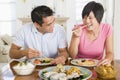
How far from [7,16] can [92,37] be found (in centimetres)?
315

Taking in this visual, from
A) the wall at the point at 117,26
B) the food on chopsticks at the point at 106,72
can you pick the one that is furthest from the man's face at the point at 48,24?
the wall at the point at 117,26

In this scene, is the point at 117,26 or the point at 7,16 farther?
the point at 7,16

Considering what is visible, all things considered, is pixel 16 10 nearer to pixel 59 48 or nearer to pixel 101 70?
pixel 59 48

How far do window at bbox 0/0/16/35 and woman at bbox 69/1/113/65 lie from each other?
10.1 ft

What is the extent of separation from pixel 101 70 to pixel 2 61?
9.35 ft

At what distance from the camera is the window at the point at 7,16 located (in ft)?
15.9

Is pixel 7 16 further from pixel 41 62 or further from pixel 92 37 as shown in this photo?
pixel 41 62

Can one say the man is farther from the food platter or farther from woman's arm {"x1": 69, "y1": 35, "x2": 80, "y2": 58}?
the food platter

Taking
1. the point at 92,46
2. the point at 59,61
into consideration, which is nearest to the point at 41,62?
the point at 59,61

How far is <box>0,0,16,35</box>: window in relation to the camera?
485 cm

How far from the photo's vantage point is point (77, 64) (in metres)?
1.71

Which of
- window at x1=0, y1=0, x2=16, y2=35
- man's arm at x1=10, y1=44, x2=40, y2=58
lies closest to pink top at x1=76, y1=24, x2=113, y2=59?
man's arm at x1=10, y1=44, x2=40, y2=58

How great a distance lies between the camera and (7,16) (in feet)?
16.0

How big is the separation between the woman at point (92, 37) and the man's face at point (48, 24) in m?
0.20
